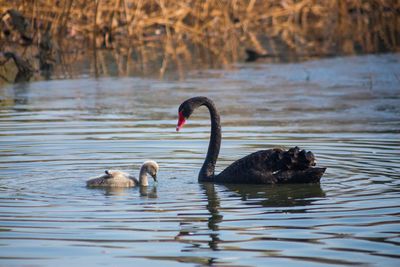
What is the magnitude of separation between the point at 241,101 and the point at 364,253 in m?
7.87

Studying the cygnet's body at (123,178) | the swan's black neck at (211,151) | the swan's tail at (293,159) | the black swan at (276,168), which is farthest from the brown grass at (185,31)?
the swan's tail at (293,159)

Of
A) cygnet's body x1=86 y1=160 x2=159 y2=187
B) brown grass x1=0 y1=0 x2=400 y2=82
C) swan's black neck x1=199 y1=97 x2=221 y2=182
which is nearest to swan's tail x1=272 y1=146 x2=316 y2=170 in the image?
swan's black neck x1=199 y1=97 x2=221 y2=182

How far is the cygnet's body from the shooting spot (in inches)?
299

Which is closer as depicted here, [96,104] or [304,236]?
[304,236]

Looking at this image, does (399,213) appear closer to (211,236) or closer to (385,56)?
(211,236)

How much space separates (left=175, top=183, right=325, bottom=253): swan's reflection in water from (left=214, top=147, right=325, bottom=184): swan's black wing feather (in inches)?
2.2

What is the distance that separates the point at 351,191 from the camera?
729cm

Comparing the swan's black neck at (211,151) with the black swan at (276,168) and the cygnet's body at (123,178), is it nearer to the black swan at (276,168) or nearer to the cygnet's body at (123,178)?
the black swan at (276,168)

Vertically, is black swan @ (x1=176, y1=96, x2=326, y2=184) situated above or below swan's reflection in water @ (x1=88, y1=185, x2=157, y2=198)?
above

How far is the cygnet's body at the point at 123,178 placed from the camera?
7598mm

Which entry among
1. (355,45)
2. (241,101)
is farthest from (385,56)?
(241,101)

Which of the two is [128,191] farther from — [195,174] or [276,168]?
[276,168]

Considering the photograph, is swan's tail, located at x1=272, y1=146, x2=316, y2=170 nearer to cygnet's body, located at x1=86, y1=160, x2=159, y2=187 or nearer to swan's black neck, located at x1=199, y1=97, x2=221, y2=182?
swan's black neck, located at x1=199, y1=97, x2=221, y2=182

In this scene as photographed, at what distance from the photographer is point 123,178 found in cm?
773
